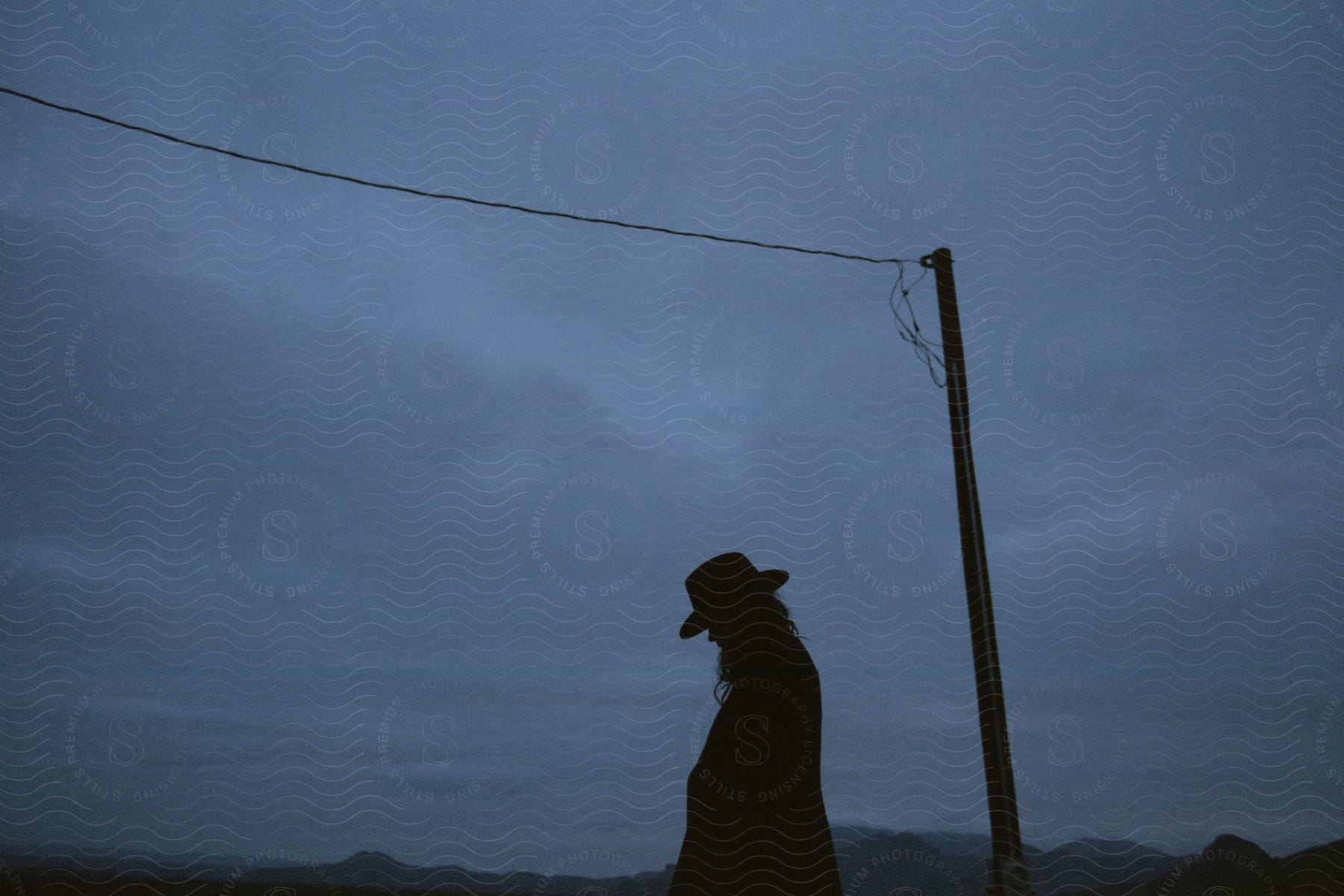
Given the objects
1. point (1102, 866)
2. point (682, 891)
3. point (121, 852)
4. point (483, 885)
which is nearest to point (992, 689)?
point (1102, 866)

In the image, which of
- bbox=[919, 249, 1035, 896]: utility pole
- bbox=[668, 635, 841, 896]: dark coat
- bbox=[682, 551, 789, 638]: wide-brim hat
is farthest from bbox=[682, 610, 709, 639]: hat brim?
bbox=[919, 249, 1035, 896]: utility pole

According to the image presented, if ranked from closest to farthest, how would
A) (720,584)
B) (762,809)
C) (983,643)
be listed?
(762,809), (720,584), (983,643)

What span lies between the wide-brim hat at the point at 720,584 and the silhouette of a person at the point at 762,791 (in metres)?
0.13

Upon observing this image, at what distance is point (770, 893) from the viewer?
198cm

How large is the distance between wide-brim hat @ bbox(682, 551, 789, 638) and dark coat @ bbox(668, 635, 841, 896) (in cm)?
25

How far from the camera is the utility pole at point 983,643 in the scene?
2.29 m

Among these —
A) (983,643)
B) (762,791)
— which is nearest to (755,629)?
(762,791)

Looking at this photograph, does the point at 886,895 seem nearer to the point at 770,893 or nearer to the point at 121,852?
the point at 770,893

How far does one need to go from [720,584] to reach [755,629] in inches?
5.7

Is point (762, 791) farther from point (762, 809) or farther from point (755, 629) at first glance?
point (755, 629)

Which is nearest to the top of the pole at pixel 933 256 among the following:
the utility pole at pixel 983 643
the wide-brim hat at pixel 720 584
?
the utility pole at pixel 983 643

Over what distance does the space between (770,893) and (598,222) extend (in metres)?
1.94

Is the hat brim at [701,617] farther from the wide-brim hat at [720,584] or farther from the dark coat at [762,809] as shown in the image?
the dark coat at [762,809]

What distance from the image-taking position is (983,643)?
2.39m
